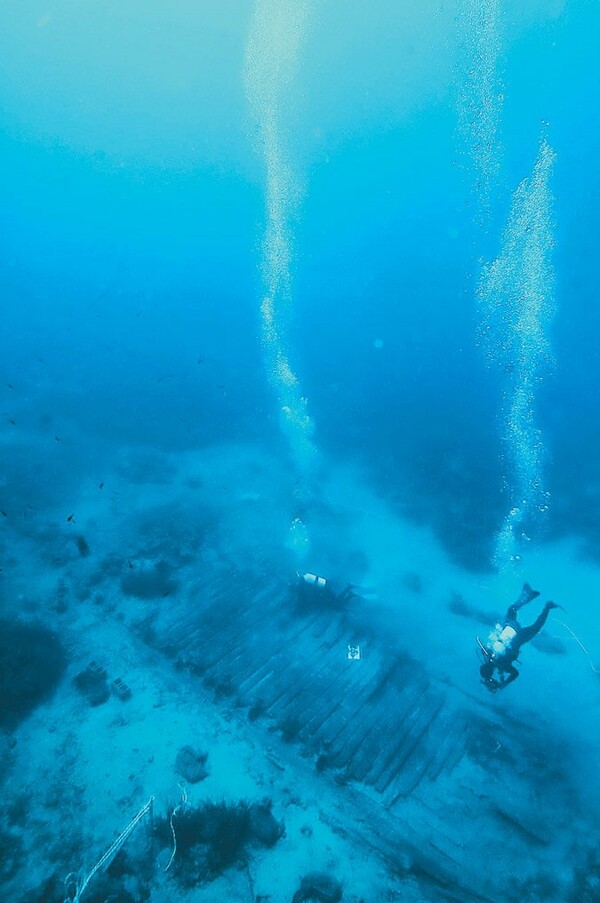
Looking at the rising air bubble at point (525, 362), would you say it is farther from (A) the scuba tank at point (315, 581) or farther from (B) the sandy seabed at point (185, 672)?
(A) the scuba tank at point (315, 581)

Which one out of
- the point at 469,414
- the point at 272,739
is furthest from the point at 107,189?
the point at 272,739

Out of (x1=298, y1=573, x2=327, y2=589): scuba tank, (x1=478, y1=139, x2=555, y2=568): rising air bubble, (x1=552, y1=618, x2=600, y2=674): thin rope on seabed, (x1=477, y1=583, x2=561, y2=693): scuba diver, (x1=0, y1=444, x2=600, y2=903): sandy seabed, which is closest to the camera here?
(x1=0, y1=444, x2=600, y2=903): sandy seabed

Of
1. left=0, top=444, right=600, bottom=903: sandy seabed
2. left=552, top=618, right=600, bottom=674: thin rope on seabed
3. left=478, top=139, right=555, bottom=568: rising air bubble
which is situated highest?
left=478, top=139, right=555, bottom=568: rising air bubble

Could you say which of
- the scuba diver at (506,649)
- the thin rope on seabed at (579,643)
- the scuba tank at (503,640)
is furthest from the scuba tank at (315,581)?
the thin rope on seabed at (579,643)

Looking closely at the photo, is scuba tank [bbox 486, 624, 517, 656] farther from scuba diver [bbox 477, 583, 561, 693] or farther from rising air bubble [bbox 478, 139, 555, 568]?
rising air bubble [bbox 478, 139, 555, 568]

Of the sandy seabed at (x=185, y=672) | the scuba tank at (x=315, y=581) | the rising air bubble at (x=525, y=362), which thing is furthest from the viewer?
the rising air bubble at (x=525, y=362)

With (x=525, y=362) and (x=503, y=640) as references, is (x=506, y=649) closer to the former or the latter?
(x=503, y=640)

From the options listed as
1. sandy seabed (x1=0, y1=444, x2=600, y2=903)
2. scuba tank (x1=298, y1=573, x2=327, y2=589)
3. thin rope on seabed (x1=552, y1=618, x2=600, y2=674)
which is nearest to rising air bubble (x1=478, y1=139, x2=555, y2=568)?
sandy seabed (x1=0, y1=444, x2=600, y2=903)

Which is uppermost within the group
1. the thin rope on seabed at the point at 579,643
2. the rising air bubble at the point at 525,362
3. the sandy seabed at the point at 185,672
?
the rising air bubble at the point at 525,362

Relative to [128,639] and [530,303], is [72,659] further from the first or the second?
[530,303]

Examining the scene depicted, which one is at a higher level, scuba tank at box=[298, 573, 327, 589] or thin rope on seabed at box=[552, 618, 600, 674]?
thin rope on seabed at box=[552, 618, 600, 674]

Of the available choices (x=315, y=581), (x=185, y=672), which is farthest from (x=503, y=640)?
(x=185, y=672)

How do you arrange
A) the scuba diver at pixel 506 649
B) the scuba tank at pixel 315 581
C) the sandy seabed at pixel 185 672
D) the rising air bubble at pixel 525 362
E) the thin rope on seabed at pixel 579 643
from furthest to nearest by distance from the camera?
1. the rising air bubble at pixel 525 362
2. the thin rope on seabed at pixel 579 643
3. the scuba tank at pixel 315 581
4. the scuba diver at pixel 506 649
5. the sandy seabed at pixel 185 672

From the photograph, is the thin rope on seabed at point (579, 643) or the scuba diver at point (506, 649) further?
the thin rope on seabed at point (579, 643)
